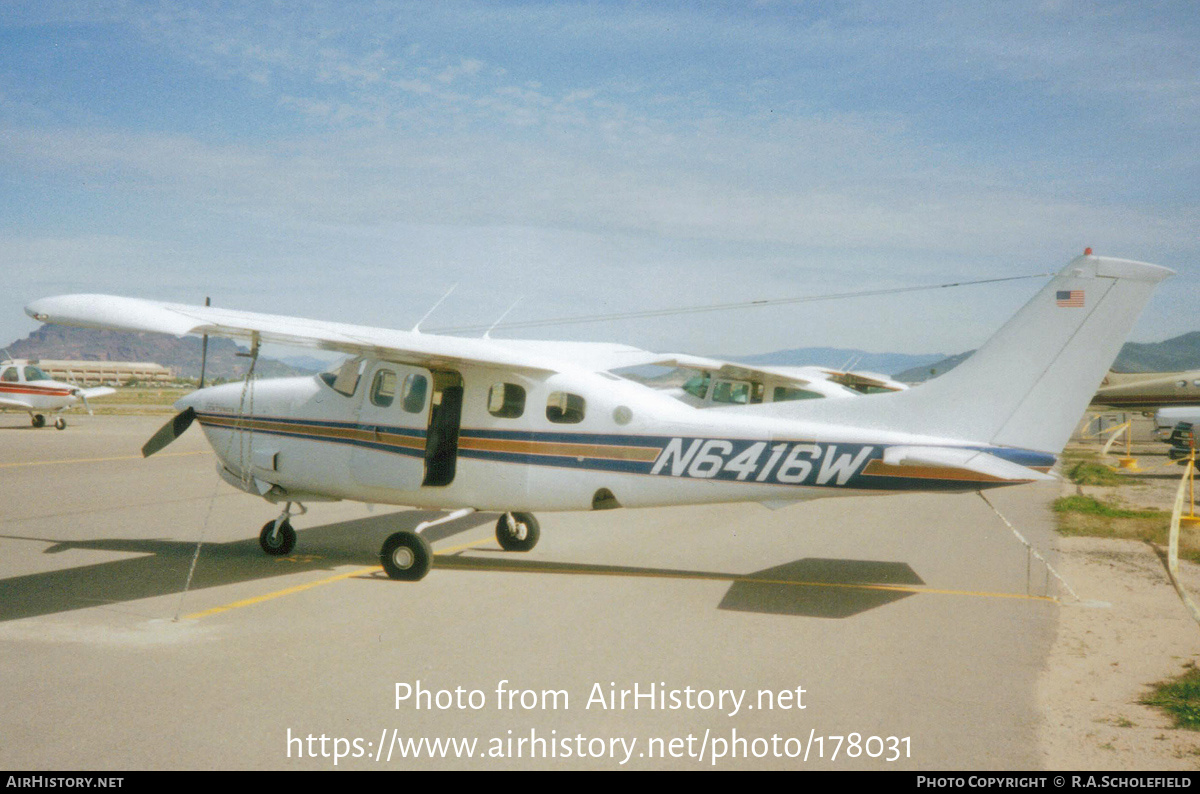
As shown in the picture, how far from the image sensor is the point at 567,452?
29.1 ft

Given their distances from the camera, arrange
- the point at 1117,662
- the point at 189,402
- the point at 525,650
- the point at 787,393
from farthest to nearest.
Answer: the point at 787,393
the point at 189,402
the point at 525,650
the point at 1117,662

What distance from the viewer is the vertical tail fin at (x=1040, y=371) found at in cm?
739

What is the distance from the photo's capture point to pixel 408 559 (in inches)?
343

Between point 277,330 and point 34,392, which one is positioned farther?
point 34,392

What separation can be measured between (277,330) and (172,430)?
3.65 metres

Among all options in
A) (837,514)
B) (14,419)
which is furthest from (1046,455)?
(14,419)

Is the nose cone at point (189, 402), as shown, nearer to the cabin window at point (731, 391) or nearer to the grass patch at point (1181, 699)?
the grass patch at point (1181, 699)

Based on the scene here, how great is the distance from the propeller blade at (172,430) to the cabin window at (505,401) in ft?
12.6

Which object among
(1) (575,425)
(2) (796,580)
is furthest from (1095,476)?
(1) (575,425)

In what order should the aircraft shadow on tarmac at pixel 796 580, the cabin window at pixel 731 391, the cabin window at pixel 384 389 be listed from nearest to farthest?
the aircraft shadow on tarmac at pixel 796 580 < the cabin window at pixel 384 389 < the cabin window at pixel 731 391

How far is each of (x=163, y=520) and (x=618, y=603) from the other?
26.7ft

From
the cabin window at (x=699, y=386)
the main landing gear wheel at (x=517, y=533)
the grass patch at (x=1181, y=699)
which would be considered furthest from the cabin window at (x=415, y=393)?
the cabin window at (x=699, y=386)

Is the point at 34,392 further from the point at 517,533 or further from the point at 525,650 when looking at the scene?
the point at 525,650
